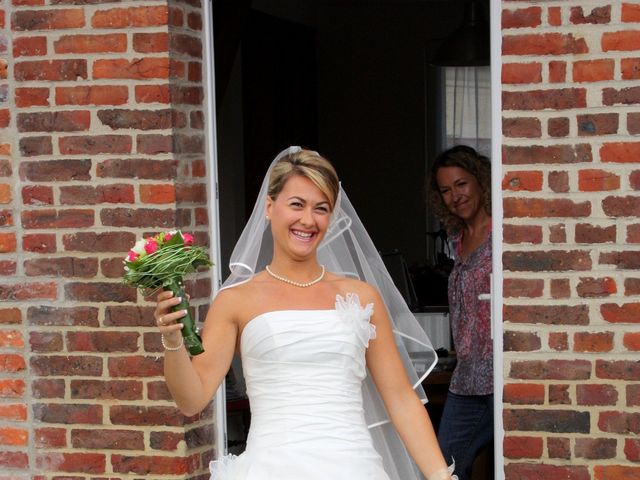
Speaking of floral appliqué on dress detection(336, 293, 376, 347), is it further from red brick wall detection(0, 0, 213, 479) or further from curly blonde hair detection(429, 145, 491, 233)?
curly blonde hair detection(429, 145, 491, 233)

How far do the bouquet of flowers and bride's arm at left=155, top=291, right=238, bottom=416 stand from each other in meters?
0.03

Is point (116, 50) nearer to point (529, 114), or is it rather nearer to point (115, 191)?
point (115, 191)

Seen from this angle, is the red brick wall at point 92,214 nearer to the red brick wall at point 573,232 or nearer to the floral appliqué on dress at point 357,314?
the floral appliqué on dress at point 357,314

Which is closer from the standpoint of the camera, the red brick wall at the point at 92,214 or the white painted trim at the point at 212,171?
the red brick wall at the point at 92,214

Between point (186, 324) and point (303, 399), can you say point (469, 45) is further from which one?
point (186, 324)

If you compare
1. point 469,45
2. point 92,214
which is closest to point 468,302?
point 92,214

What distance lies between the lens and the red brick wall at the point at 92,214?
4.39m

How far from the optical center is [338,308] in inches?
137

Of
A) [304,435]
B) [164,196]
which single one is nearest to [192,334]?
[304,435]

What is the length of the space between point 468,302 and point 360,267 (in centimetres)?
95

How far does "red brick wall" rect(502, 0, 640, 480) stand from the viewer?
400cm

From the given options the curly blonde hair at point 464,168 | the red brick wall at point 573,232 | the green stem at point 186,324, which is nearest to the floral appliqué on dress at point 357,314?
the green stem at point 186,324

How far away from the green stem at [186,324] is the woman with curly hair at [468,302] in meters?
1.89

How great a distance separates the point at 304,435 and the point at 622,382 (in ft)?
4.25
